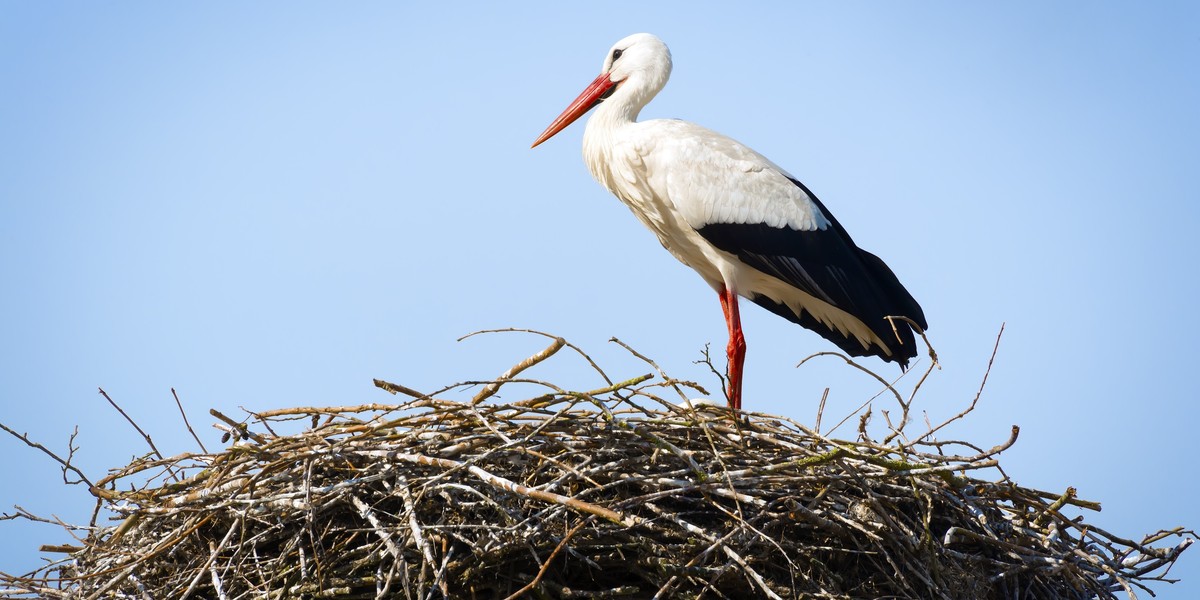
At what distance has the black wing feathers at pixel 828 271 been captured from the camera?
545cm

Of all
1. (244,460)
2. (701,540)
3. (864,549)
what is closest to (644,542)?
(701,540)

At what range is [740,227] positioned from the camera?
548cm

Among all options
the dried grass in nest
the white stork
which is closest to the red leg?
the white stork

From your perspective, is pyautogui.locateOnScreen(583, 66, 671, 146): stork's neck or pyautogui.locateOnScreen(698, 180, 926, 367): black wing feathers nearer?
pyautogui.locateOnScreen(698, 180, 926, 367): black wing feathers

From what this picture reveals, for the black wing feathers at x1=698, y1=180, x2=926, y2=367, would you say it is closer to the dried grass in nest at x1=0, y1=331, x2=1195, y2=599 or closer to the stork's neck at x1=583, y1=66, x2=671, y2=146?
the stork's neck at x1=583, y1=66, x2=671, y2=146

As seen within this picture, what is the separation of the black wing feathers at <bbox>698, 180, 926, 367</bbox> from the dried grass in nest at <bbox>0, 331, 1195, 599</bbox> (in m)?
1.46

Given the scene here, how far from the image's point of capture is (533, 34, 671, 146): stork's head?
19.5 feet

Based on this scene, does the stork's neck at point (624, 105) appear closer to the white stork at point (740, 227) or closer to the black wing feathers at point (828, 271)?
the white stork at point (740, 227)

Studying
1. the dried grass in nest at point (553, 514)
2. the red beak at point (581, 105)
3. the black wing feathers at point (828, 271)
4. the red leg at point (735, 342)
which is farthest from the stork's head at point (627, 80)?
the dried grass in nest at point (553, 514)

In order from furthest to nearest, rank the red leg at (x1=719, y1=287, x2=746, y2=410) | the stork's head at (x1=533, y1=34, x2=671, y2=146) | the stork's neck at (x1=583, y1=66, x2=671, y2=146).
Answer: the stork's head at (x1=533, y1=34, x2=671, y2=146) → the stork's neck at (x1=583, y1=66, x2=671, y2=146) → the red leg at (x1=719, y1=287, x2=746, y2=410)

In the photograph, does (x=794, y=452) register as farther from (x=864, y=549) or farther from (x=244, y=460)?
(x=244, y=460)

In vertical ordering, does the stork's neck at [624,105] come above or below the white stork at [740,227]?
above

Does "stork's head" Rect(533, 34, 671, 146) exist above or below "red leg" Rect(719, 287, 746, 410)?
above

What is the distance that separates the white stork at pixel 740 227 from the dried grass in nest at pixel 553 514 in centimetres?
152
